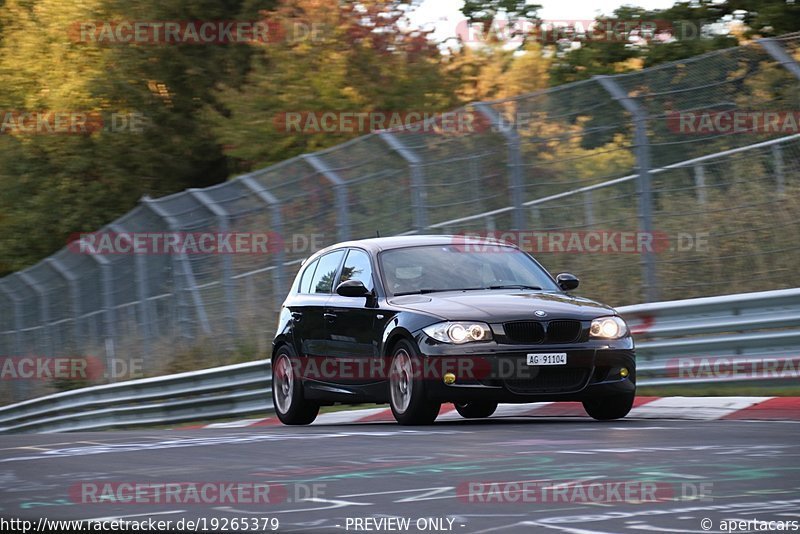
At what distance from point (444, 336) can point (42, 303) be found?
20426 mm

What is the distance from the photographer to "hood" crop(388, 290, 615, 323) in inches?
468

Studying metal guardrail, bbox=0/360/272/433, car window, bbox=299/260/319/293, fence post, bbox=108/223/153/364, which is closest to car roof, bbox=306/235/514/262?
car window, bbox=299/260/319/293

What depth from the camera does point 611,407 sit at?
12453 millimetres

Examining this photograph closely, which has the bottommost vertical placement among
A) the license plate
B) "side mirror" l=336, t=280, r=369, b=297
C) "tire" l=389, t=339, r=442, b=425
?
"tire" l=389, t=339, r=442, b=425

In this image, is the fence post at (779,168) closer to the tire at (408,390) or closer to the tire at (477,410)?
the tire at (477,410)

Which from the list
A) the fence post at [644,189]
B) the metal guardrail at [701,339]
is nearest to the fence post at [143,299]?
the metal guardrail at [701,339]

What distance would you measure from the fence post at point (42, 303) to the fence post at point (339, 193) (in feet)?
41.1

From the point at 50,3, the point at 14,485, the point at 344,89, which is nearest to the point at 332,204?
the point at 14,485

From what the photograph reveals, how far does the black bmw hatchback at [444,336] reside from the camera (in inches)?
464

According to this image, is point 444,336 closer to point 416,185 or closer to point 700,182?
point 700,182

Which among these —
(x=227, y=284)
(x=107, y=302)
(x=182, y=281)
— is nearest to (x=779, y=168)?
(x=227, y=284)

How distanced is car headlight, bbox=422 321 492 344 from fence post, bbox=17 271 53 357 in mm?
19886

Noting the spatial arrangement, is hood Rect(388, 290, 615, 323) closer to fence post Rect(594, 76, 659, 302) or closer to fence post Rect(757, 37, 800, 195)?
fence post Rect(594, 76, 659, 302)

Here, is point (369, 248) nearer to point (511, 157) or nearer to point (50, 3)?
point (511, 157)
